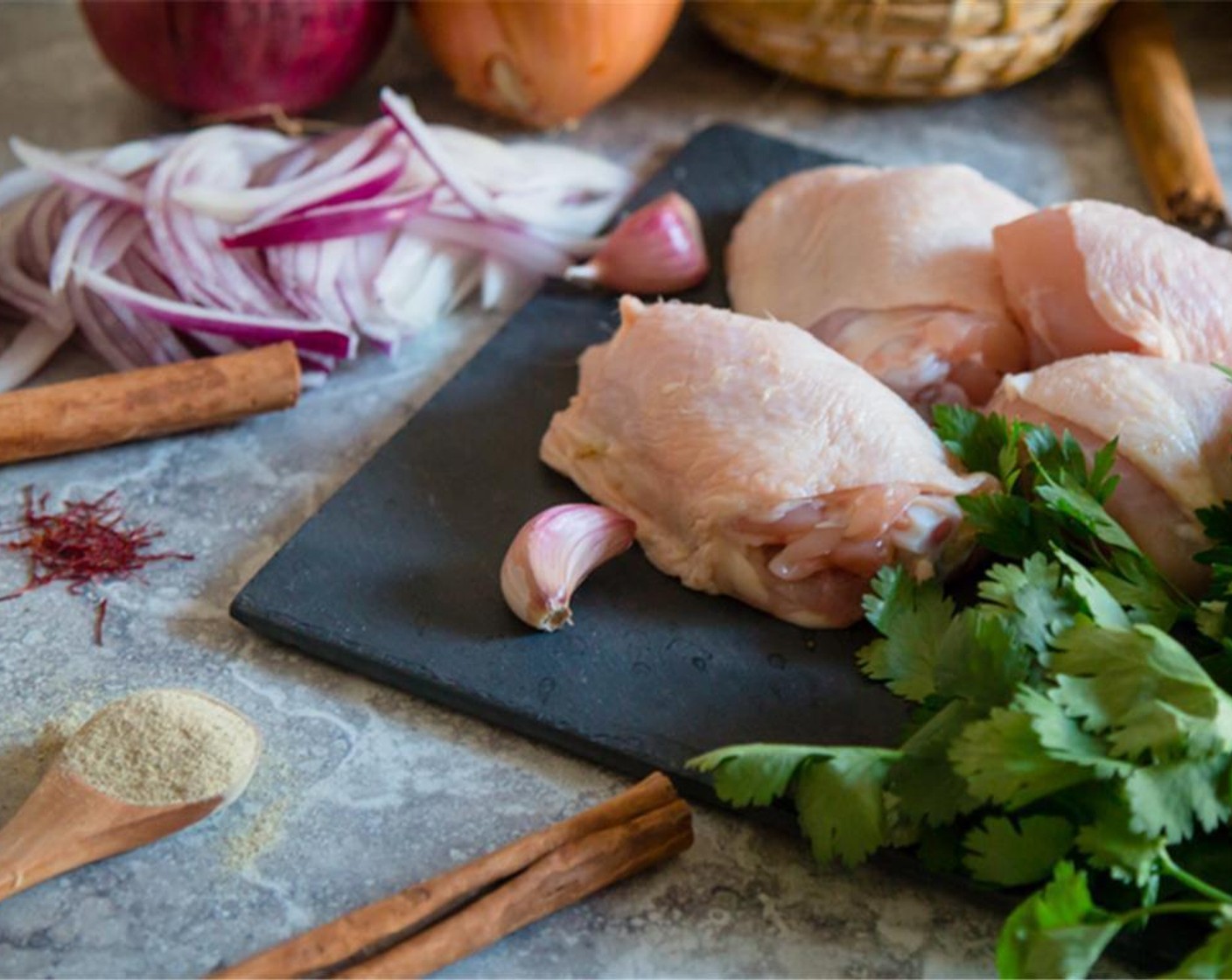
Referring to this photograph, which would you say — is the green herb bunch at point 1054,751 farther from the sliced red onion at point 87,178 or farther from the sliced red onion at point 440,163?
the sliced red onion at point 87,178

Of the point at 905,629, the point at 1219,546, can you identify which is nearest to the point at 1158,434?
the point at 1219,546

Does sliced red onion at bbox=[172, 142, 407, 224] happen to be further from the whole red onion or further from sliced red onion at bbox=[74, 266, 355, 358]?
the whole red onion

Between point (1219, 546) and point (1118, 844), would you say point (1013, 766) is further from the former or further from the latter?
point (1219, 546)

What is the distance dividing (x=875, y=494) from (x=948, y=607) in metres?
0.16

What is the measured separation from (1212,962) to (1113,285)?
3.09ft

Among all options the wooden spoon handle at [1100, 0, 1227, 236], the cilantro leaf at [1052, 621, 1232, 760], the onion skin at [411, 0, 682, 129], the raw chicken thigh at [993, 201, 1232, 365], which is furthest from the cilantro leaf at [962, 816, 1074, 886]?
the onion skin at [411, 0, 682, 129]

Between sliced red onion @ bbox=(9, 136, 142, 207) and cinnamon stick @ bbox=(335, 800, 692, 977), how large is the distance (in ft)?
4.22

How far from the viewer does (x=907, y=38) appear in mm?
2820

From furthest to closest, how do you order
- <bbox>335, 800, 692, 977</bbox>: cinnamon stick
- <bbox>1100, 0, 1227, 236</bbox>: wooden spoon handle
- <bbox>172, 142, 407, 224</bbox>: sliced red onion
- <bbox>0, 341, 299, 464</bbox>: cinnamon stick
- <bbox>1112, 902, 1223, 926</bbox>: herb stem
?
<bbox>1100, 0, 1227, 236</bbox>: wooden spoon handle → <bbox>172, 142, 407, 224</bbox>: sliced red onion → <bbox>0, 341, 299, 464</bbox>: cinnamon stick → <bbox>335, 800, 692, 977</bbox>: cinnamon stick → <bbox>1112, 902, 1223, 926</bbox>: herb stem

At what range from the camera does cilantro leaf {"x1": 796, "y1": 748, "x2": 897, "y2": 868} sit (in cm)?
158

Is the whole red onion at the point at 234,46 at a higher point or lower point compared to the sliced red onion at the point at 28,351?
higher

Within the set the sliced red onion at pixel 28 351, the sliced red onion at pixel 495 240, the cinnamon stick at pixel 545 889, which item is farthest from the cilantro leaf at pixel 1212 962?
the sliced red onion at pixel 28 351

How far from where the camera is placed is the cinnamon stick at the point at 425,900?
152cm

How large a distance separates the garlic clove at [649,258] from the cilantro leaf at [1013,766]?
1137 millimetres
